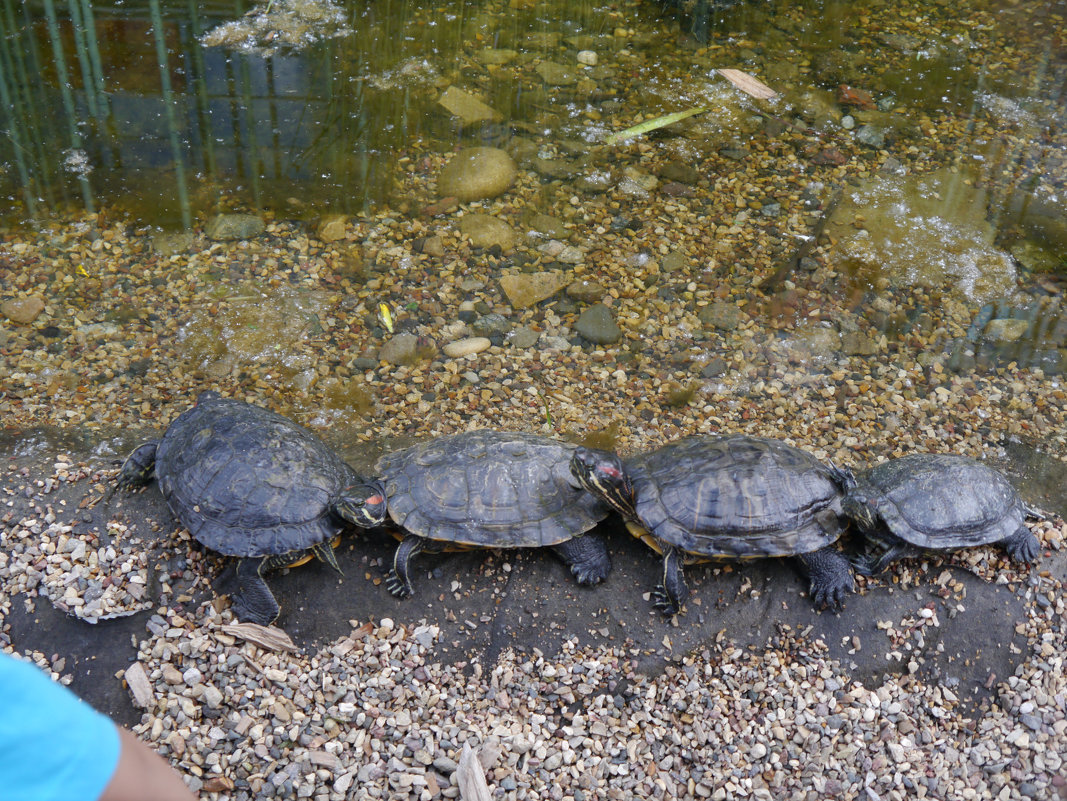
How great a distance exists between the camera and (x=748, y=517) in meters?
3.53

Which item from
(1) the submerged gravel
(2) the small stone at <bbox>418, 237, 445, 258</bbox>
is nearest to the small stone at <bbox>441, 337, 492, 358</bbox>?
(1) the submerged gravel

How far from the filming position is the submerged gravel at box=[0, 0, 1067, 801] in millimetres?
3125

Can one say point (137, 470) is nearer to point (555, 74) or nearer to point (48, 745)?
point (48, 745)

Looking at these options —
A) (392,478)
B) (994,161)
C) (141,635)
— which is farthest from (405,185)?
(994,161)

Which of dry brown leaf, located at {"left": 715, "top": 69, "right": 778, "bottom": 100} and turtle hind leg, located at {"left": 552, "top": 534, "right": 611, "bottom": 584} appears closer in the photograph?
turtle hind leg, located at {"left": 552, "top": 534, "right": 611, "bottom": 584}

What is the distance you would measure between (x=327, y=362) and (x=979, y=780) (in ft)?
13.2

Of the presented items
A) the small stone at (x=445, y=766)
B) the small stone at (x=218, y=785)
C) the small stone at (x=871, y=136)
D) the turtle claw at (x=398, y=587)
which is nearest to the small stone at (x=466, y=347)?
the turtle claw at (x=398, y=587)

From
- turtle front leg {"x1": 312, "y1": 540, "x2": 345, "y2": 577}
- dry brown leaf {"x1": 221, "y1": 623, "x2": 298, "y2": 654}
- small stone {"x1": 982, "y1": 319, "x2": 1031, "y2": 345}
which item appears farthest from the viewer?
small stone {"x1": 982, "y1": 319, "x2": 1031, "y2": 345}

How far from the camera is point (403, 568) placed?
355 centimetres

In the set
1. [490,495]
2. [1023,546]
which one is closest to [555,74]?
[490,495]

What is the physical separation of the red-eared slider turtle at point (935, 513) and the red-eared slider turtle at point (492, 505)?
3.95 feet

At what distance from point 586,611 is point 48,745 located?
2.47m

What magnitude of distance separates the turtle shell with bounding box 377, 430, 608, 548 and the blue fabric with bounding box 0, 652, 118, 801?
2095 mm

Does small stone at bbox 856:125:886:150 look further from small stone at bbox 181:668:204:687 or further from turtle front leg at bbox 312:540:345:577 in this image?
small stone at bbox 181:668:204:687
